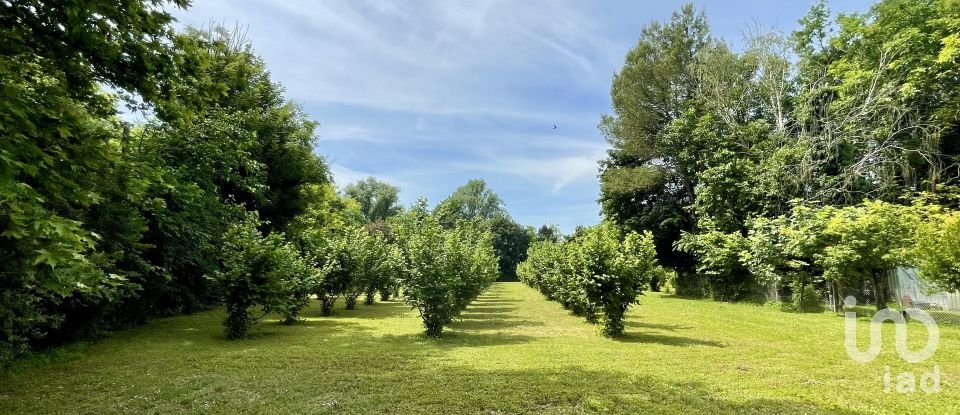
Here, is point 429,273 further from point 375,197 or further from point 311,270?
point 375,197

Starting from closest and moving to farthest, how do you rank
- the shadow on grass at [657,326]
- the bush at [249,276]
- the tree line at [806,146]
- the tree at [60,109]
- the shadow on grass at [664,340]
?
1. the tree at [60,109]
2. the shadow on grass at [664,340]
3. the bush at [249,276]
4. the shadow on grass at [657,326]
5. the tree line at [806,146]

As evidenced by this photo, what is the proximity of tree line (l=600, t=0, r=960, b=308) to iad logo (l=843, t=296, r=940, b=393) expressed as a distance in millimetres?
948

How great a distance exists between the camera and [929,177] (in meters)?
18.2

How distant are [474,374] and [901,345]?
8.14m

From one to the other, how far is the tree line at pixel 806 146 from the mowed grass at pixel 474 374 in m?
4.65

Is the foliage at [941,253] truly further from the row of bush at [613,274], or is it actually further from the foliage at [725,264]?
the foliage at [725,264]

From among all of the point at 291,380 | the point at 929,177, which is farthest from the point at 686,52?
the point at 291,380

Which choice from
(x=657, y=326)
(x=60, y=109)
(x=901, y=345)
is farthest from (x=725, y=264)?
(x=60, y=109)

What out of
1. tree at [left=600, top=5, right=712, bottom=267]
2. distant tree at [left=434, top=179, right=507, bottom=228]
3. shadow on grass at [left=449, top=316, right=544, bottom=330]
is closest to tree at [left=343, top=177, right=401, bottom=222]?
distant tree at [left=434, top=179, right=507, bottom=228]

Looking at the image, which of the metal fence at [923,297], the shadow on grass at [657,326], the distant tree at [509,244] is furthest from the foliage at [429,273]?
the distant tree at [509,244]

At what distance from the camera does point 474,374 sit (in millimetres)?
6203

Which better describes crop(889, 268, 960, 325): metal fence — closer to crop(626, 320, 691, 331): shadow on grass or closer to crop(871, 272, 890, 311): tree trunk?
crop(871, 272, 890, 311): tree trunk

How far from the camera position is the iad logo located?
18.9 ft

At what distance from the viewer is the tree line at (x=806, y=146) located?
1492cm
